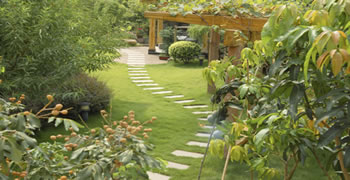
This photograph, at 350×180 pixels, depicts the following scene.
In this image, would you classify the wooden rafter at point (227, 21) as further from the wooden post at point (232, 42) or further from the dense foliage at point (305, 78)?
the dense foliage at point (305, 78)

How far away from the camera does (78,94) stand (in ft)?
24.2

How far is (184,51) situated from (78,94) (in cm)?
825

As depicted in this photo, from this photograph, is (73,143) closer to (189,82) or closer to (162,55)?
(189,82)

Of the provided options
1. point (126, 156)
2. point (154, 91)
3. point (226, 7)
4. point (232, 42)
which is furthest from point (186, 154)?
point (154, 91)

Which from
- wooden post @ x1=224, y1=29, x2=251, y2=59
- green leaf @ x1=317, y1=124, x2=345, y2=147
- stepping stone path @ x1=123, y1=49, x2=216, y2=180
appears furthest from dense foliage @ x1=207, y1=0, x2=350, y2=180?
wooden post @ x1=224, y1=29, x2=251, y2=59

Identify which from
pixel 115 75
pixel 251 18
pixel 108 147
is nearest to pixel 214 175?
pixel 251 18

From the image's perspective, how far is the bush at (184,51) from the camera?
15.2m

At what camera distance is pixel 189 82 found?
1164 cm

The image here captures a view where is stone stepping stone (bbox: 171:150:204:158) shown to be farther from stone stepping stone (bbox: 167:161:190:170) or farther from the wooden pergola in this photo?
the wooden pergola

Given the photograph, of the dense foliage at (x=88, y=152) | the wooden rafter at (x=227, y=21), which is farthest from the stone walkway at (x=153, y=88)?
the dense foliage at (x=88, y=152)

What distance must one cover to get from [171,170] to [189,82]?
6672 mm

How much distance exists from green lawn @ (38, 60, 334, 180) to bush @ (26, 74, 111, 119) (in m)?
0.31

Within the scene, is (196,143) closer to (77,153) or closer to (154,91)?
(154,91)

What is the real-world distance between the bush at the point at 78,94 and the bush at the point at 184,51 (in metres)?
7.26
